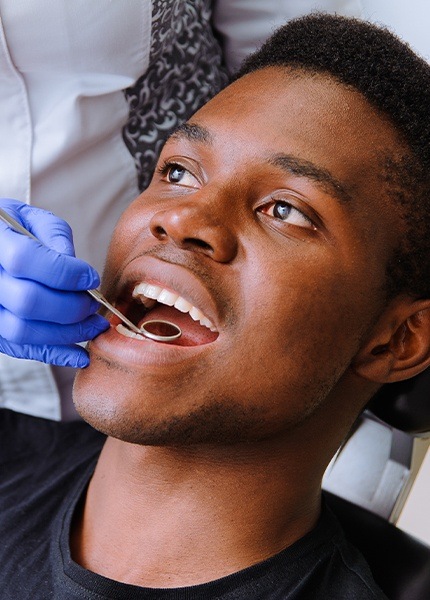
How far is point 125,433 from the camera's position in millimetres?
1198

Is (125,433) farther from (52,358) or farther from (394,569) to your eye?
(394,569)

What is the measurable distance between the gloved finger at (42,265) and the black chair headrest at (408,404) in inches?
21.0

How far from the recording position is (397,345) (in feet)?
4.46

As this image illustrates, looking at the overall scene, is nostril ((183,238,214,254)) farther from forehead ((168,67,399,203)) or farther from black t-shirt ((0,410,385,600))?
black t-shirt ((0,410,385,600))

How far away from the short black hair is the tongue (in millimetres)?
289

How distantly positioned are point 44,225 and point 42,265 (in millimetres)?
154

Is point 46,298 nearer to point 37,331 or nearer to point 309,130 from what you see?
point 37,331

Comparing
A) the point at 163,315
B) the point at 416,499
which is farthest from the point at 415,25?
the point at 416,499

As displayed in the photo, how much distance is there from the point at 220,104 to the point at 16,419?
0.78 metres

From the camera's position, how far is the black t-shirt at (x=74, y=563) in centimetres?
128

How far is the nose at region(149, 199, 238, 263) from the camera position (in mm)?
1212

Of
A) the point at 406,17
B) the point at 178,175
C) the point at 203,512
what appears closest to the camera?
the point at 203,512

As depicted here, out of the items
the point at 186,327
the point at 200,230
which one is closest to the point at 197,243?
the point at 200,230

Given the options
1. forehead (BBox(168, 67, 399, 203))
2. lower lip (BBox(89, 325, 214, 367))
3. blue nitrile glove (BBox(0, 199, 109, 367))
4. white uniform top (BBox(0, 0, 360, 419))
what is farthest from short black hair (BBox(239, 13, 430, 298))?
blue nitrile glove (BBox(0, 199, 109, 367))
